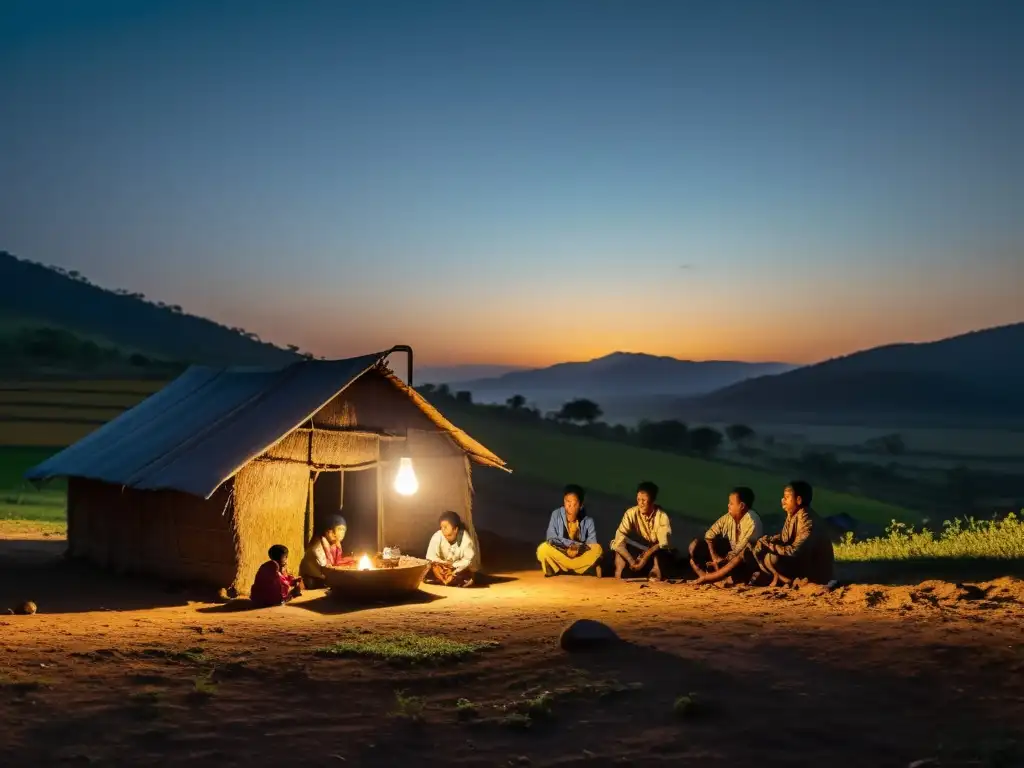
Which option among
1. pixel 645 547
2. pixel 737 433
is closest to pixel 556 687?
pixel 645 547

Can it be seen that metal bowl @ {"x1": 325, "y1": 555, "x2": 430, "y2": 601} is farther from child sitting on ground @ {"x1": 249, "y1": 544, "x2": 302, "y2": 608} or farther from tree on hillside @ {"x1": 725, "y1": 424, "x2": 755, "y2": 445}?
tree on hillside @ {"x1": 725, "y1": 424, "x2": 755, "y2": 445}

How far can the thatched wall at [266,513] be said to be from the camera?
12211mm

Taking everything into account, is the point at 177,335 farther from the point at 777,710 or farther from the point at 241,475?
the point at 777,710

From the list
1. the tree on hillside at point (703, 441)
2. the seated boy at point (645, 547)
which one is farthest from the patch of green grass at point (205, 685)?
the tree on hillside at point (703, 441)

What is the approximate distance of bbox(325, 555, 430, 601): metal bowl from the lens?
1128cm

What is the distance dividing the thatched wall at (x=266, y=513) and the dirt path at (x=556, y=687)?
1707 mm

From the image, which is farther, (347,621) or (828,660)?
(347,621)

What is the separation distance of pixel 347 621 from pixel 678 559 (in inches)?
199

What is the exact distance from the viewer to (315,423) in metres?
13.4

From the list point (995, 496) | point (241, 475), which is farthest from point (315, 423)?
point (995, 496)

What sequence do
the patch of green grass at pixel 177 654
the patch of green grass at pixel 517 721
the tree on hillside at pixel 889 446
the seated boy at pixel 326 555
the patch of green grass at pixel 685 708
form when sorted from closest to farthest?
1. the patch of green grass at pixel 517 721
2. the patch of green grass at pixel 685 708
3. the patch of green grass at pixel 177 654
4. the seated boy at pixel 326 555
5. the tree on hillside at pixel 889 446

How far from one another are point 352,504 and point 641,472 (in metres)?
29.0

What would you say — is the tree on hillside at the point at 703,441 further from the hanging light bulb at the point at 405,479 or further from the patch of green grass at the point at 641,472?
the hanging light bulb at the point at 405,479

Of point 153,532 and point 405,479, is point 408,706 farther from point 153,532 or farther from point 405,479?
point 153,532
